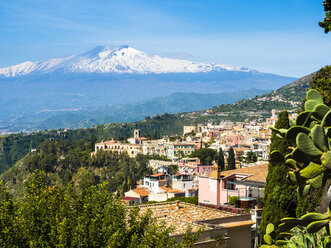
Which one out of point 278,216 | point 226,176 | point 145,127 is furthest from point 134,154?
point 278,216

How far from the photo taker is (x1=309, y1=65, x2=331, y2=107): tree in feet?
51.1

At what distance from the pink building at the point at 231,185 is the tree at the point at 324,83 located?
5618mm

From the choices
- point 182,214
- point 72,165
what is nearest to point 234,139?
point 72,165

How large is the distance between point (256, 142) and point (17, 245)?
303 feet

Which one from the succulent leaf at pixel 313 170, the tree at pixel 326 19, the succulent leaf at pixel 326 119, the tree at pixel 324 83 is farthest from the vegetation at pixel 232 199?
the succulent leaf at pixel 326 119

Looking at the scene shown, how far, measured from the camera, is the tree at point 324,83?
15.6 meters

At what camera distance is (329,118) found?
4.00 meters

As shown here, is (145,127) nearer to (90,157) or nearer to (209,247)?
(90,157)

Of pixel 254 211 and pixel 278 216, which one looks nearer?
pixel 278 216

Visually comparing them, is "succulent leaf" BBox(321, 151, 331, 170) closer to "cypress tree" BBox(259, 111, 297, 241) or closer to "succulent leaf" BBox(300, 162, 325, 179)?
"succulent leaf" BBox(300, 162, 325, 179)

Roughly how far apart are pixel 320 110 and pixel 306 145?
47 cm

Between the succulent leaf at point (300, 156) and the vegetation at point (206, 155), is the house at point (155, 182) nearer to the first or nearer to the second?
the vegetation at point (206, 155)

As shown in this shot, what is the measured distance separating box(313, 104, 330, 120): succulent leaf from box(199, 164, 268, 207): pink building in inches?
668

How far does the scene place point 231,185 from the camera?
75.5ft
